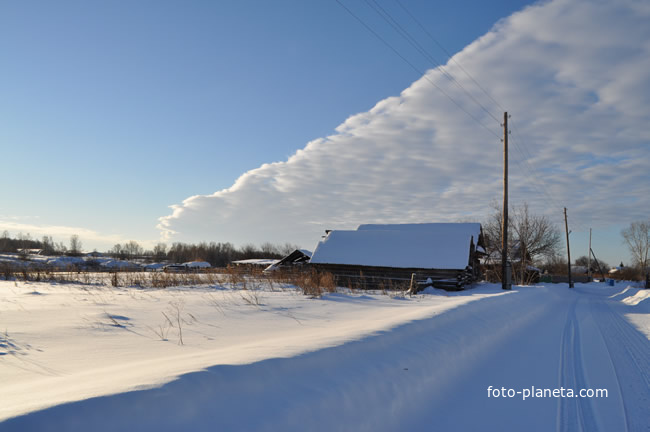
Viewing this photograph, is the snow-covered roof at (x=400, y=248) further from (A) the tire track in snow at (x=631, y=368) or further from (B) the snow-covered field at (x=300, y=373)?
(B) the snow-covered field at (x=300, y=373)

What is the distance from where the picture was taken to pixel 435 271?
2658 cm

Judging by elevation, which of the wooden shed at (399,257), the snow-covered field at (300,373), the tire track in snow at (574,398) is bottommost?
the tire track in snow at (574,398)

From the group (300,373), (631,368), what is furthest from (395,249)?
(300,373)

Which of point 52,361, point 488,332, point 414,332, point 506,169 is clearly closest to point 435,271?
point 506,169

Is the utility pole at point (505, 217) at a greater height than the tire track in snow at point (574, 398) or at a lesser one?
greater

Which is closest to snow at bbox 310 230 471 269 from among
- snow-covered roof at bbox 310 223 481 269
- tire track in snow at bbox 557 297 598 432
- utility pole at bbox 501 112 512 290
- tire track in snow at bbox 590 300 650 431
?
snow-covered roof at bbox 310 223 481 269

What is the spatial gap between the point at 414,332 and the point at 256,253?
122 meters

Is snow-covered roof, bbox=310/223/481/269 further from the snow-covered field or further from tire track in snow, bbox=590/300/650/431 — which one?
the snow-covered field

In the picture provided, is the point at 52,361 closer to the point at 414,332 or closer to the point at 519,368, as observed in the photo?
the point at 414,332

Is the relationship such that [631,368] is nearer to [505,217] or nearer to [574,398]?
[574,398]

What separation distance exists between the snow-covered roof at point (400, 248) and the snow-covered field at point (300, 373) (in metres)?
17.3

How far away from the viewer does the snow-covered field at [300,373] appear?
9.25 ft

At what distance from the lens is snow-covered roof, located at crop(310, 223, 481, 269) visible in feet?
89.0

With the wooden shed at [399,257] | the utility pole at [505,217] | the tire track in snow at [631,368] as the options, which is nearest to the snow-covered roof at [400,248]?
the wooden shed at [399,257]
